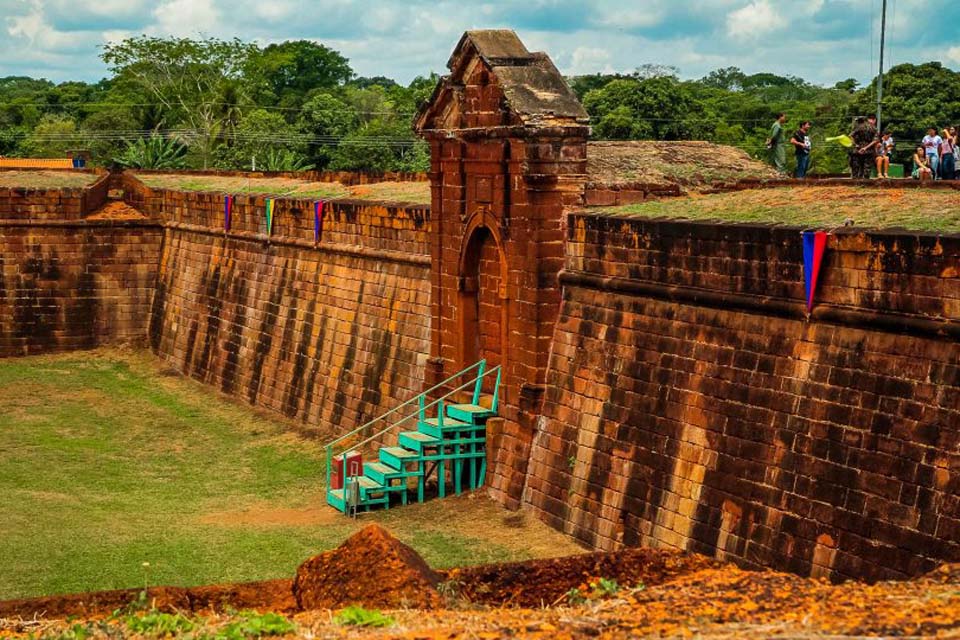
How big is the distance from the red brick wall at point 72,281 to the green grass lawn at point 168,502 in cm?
324

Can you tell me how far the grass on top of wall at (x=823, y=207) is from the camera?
13680 millimetres

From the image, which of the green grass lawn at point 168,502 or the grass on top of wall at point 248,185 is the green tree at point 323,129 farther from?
the green grass lawn at point 168,502

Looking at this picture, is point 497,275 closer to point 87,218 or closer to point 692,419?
point 692,419

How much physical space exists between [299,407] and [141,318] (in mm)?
9340

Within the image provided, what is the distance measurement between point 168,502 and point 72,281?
44.6ft

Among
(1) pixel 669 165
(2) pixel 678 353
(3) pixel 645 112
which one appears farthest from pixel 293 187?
(2) pixel 678 353

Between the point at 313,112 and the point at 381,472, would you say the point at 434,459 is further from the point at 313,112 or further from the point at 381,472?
the point at 313,112

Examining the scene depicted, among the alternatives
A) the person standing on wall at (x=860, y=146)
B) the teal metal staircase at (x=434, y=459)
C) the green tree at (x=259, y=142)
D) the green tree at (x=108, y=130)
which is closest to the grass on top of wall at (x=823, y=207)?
the person standing on wall at (x=860, y=146)

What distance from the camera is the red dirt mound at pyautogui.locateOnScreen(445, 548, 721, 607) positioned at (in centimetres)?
1104

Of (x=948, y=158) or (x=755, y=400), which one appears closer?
(x=755, y=400)

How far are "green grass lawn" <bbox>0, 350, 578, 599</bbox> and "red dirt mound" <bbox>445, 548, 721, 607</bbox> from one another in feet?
13.5

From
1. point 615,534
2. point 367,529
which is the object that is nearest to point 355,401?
point 615,534

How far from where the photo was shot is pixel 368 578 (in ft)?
35.9

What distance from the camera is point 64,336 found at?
31.6 metres
